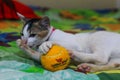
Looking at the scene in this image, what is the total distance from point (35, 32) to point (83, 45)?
0.27 m

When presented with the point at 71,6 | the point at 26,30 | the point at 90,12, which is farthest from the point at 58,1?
the point at 26,30

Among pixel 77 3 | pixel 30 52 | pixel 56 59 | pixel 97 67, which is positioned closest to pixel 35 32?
pixel 30 52

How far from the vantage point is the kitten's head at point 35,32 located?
4.75ft

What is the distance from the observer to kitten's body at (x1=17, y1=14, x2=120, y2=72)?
4.51 ft

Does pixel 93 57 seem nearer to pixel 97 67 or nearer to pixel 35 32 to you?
pixel 97 67

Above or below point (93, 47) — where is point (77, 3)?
below

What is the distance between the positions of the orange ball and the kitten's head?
6.0 inches

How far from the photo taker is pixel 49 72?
→ 1242 millimetres

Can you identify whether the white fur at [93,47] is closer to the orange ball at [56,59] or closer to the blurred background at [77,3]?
the orange ball at [56,59]

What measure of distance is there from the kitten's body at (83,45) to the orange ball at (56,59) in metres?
0.03

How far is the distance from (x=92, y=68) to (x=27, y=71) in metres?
0.31

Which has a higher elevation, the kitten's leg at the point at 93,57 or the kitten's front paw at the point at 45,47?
the kitten's front paw at the point at 45,47

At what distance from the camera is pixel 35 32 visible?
4.80 feet

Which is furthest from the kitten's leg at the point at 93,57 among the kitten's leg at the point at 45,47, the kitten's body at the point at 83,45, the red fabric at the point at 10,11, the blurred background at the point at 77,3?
the blurred background at the point at 77,3
